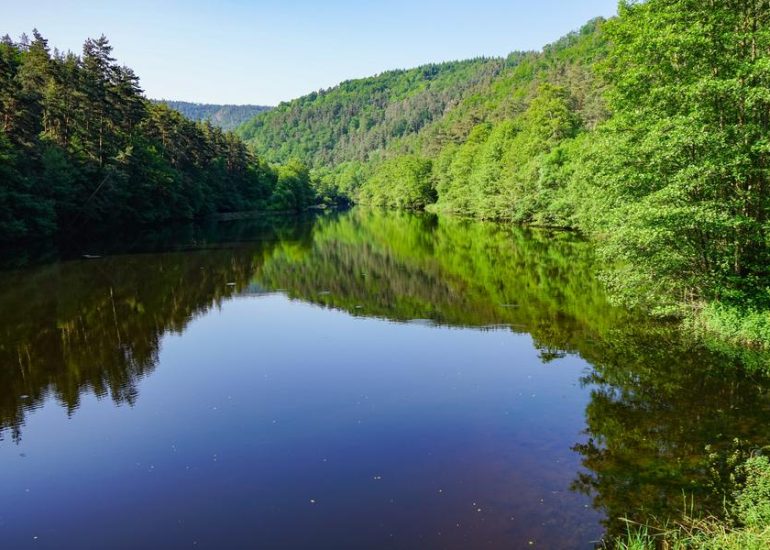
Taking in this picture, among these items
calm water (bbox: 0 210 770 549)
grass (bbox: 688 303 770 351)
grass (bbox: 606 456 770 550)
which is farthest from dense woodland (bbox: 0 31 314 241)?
grass (bbox: 606 456 770 550)

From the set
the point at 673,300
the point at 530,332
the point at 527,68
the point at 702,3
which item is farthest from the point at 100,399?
the point at 527,68

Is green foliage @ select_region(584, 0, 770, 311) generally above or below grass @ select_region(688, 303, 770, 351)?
above

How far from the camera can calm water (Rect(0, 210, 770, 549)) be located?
1023 cm

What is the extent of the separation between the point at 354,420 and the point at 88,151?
190 feet

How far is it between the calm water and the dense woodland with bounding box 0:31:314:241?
25.5 m

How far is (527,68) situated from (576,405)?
18168cm

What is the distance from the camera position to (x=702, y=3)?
19.2m

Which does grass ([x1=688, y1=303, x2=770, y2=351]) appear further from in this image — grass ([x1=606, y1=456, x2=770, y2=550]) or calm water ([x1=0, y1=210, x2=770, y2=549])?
grass ([x1=606, y1=456, x2=770, y2=550])

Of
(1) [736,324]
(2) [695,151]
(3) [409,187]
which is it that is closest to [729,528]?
(1) [736,324]

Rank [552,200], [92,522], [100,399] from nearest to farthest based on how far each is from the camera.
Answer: [92,522] → [100,399] → [552,200]

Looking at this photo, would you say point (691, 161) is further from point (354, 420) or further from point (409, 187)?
point (409, 187)

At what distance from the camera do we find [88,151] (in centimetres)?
6106

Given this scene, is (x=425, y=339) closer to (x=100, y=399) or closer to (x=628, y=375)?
(x=628, y=375)

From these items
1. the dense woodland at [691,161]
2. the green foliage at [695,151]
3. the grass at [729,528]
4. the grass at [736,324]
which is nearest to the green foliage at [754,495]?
the grass at [729,528]
